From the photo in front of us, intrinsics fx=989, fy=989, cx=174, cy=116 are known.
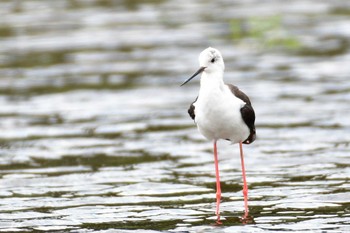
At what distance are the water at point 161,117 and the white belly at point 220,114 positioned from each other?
974mm

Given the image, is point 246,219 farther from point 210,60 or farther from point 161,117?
point 161,117

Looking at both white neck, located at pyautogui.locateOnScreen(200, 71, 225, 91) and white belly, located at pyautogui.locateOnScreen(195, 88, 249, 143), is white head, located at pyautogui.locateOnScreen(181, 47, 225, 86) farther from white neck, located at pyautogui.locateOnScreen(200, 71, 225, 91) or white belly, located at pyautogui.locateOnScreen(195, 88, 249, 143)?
white belly, located at pyautogui.locateOnScreen(195, 88, 249, 143)

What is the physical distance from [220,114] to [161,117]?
6903 mm

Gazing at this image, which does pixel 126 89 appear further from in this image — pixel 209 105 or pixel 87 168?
pixel 209 105

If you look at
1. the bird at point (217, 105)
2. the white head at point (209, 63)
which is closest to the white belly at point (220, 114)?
the bird at point (217, 105)

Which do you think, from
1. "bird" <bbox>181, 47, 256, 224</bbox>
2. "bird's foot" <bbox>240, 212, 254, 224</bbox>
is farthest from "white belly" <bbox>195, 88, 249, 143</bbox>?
"bird's foot" <bbox>240, 212, 254, 224</bbox>

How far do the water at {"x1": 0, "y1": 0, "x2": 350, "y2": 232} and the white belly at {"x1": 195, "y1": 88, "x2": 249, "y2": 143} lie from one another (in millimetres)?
974

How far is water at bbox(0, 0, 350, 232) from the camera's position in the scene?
1118 centimetres

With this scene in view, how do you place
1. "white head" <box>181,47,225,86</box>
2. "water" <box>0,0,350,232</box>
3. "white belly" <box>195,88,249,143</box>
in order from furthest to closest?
"water" <box>0,0,350,232</box> → "white head" <box>181,47,225,86</box> → "white belly" <box>195,88,249,143</box>

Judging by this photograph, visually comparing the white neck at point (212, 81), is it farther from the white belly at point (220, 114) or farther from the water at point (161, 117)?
the water at point (161, 117)

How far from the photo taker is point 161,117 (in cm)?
1706

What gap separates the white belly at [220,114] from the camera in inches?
399

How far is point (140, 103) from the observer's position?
60.0 feet

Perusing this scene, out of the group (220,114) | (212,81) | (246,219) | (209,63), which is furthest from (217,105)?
(246,219)
